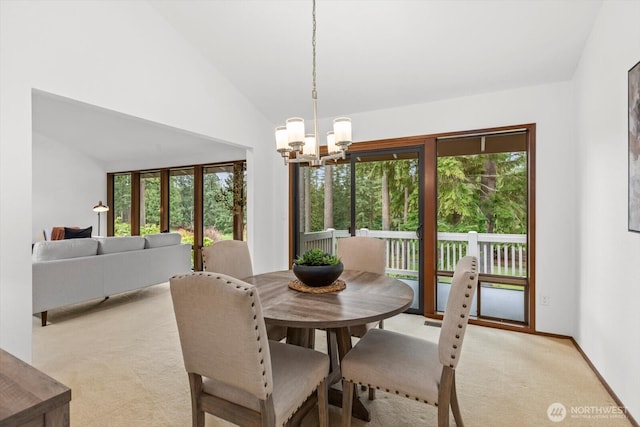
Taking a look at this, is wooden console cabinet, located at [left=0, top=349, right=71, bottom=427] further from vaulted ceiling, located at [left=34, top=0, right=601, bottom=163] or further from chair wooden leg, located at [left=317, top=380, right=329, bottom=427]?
vaulted ceiling, located at [left=34, top=0, right=601, bottom=163]

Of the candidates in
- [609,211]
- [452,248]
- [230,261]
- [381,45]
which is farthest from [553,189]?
[230,261]

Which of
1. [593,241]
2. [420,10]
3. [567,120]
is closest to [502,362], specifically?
[593,241]

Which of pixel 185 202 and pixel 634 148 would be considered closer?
pixel 634 148

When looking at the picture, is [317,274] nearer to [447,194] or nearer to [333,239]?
[333,239]

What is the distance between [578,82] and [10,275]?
15.5 feet

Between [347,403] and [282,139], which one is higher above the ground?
[282,139]

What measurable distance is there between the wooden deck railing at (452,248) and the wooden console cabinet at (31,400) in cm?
373

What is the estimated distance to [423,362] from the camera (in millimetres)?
1570

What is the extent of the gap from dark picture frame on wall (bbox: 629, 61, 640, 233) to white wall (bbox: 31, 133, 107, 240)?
8588 millimetres

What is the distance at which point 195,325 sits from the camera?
132cm

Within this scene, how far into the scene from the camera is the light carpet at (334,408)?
6.20ft

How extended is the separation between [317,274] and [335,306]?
29cm

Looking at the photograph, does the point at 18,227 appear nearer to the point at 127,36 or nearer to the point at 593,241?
the point at 127,36

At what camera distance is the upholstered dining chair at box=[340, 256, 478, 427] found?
1395 millimetres
